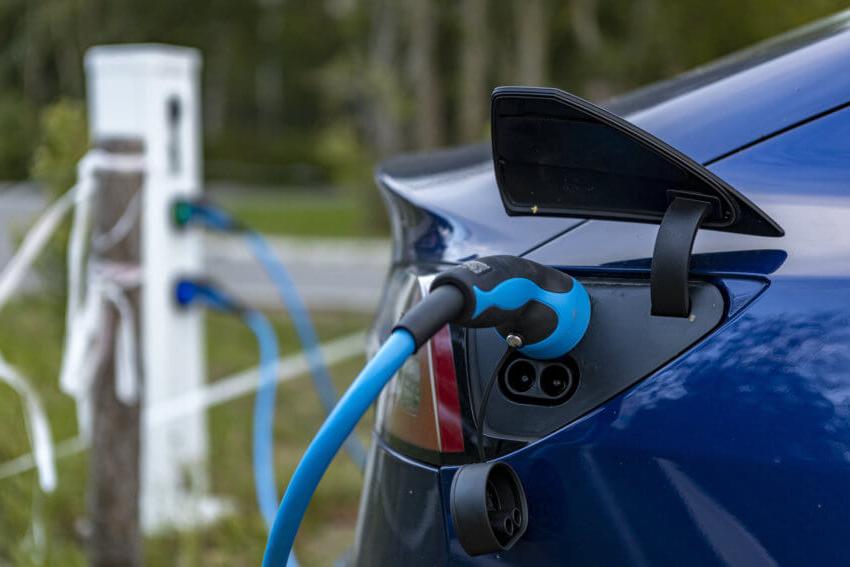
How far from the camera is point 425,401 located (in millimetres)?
1449

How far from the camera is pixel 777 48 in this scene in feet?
5.65

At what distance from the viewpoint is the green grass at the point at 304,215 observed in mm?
14622

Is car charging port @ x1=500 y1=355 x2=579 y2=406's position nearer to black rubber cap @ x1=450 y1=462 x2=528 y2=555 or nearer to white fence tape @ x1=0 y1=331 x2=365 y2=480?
black rubber cap @ x1=450 y1=462 x2=528 y2=555

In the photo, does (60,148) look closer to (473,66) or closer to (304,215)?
(473,66)

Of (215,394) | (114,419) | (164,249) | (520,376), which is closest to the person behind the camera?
(520,376)

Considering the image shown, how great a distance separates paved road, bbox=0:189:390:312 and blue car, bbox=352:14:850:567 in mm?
6182

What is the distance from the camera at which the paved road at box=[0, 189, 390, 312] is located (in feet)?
30.7

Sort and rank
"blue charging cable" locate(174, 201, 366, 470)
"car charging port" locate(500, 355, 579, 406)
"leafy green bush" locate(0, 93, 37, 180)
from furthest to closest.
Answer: "leafy green bush" locate(0, 93, 37, 180), "blue charging cable" locate(174, 201, 366, 470), "car charging port" locate(500, 355, 579, 406)

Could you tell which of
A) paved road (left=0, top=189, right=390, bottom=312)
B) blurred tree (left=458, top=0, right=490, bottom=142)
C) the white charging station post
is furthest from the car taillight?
blurred tree (left=458, top=0, right=490, bottom=142)

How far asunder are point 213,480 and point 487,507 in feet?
9.91

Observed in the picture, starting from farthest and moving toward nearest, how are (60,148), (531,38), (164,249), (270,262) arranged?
1. (531,38)
2. (60,148)
3. (270,262)
4. (164,249)

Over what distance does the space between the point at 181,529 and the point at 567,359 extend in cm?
228

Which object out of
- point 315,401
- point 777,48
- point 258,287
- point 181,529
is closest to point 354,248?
point 258,287

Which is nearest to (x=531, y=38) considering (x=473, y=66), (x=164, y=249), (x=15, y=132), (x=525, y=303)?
(x=473, y=66)
